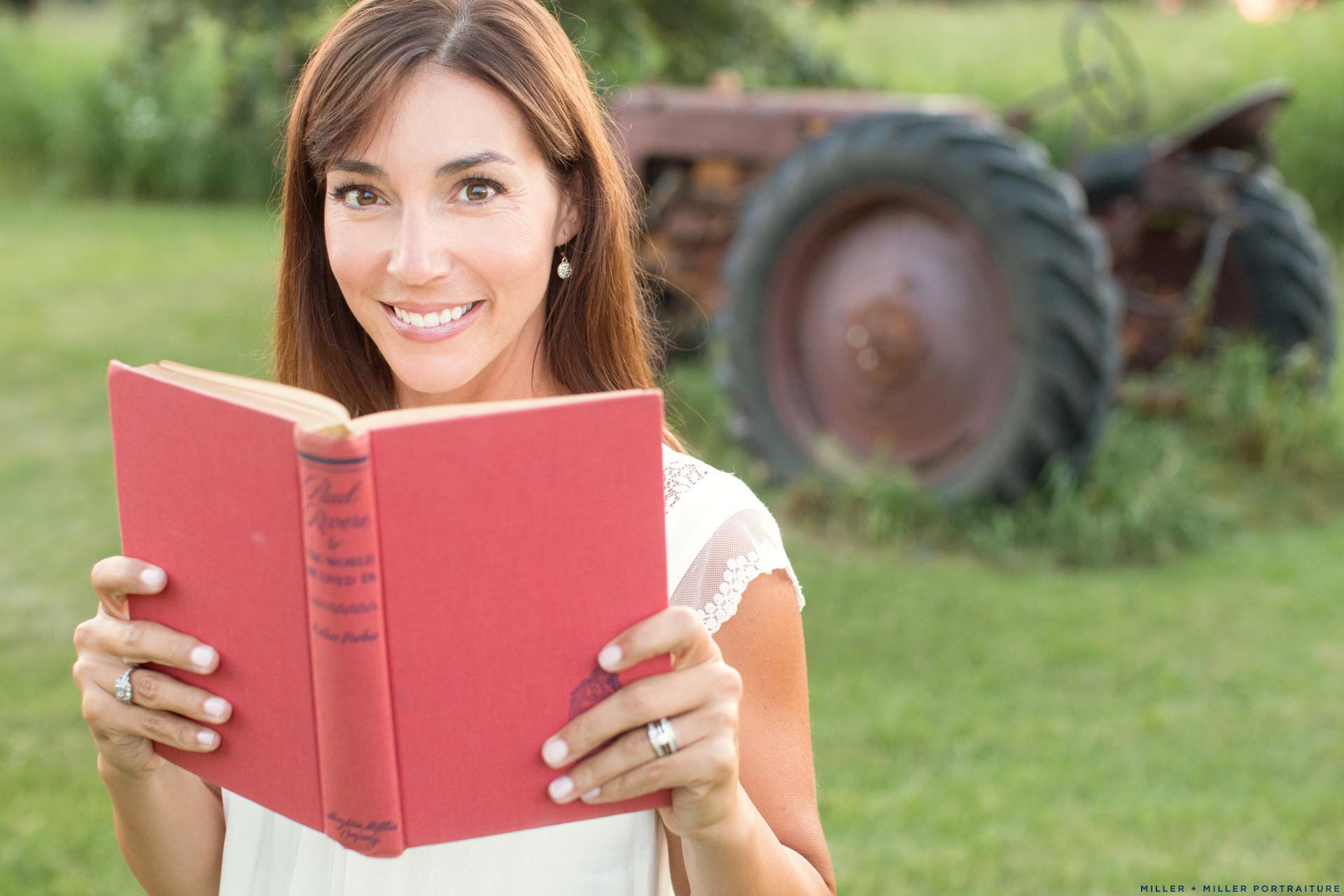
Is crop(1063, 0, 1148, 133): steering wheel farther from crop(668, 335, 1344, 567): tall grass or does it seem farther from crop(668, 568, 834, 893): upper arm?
crop(668, 568, 834, 893): upper arm

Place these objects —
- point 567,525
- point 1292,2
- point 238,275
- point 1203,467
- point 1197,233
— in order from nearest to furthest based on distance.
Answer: point 567,525
point 1203,467
point 1197,233
point 238,275
point 1292,2

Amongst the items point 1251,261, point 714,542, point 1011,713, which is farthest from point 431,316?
point 1251,261

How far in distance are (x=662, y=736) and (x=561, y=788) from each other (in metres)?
0.09

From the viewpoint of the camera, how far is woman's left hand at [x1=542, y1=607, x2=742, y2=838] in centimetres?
106

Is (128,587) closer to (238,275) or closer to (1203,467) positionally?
(1203,467)

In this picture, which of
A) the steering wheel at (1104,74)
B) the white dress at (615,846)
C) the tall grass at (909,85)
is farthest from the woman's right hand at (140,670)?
the tall grass at (909,85)

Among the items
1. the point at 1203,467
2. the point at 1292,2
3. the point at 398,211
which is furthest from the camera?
the point at 1292,2

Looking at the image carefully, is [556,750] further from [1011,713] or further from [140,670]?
[1011,713]

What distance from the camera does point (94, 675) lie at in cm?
119

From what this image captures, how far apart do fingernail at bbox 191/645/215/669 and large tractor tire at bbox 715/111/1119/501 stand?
3736 millimetres

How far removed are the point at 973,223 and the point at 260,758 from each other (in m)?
3.94

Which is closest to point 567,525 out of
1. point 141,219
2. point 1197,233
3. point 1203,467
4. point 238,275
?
point 1203,467

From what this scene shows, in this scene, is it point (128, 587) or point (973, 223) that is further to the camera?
point (973, 223)

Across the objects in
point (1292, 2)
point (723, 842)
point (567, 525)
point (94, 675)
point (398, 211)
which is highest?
point (1292, 2)
